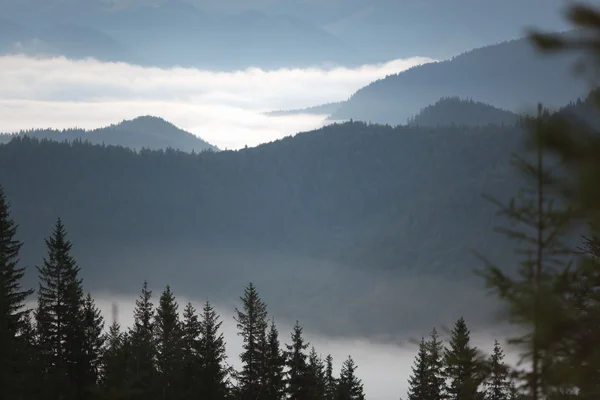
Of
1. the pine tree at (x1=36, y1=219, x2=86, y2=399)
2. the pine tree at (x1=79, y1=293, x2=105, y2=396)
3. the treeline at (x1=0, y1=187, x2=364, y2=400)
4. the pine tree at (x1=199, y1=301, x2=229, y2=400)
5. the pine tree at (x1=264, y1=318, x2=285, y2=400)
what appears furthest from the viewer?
the pine tree at (x1=264, y1=318, x2=285, y2=400)

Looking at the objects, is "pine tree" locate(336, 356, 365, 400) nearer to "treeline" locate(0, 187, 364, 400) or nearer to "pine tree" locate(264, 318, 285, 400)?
"treeline" locate(0, 187, 364, 400)

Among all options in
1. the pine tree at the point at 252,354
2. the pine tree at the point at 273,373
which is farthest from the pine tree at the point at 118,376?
the pine tree at the point at 252,354

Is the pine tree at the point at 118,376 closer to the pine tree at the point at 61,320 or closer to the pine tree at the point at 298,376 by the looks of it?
the pine tree at the point at 61,320

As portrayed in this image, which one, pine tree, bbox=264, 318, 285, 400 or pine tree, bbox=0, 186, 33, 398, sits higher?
pine tree, bbox=0, 186, 33, 398

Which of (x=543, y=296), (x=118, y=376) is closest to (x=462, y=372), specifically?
(x=118, y=376)

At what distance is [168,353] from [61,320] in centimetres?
882

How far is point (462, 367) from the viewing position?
107ft

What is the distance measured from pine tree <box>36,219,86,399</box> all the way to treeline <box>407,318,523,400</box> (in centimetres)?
2084

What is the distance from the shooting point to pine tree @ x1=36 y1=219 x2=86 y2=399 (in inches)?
1353

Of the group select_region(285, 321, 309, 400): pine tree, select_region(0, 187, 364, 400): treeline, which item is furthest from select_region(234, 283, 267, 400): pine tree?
select_region(285, 321, 309, 400): pine tree

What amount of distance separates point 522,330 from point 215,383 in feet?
96.2

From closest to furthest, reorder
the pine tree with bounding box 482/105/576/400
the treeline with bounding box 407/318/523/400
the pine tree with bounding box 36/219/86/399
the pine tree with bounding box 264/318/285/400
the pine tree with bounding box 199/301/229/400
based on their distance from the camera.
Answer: the pine tree with bounding box 482/105/576/400, the treeline with bounding box 407/318/523/400, the pine tree with bounding box 199/301/229/400, the pine tree with bounding box 36/219/86/399, the pine tree with bounding box 264/318/285/400

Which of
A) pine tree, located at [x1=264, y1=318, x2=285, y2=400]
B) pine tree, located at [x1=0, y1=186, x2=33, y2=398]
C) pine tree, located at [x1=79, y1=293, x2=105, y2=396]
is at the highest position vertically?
pine tree, located at [x1=0, y1=186, x2=33, y2=398]

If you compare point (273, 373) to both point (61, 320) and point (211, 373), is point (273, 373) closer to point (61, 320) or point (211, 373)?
point (211, 373)
